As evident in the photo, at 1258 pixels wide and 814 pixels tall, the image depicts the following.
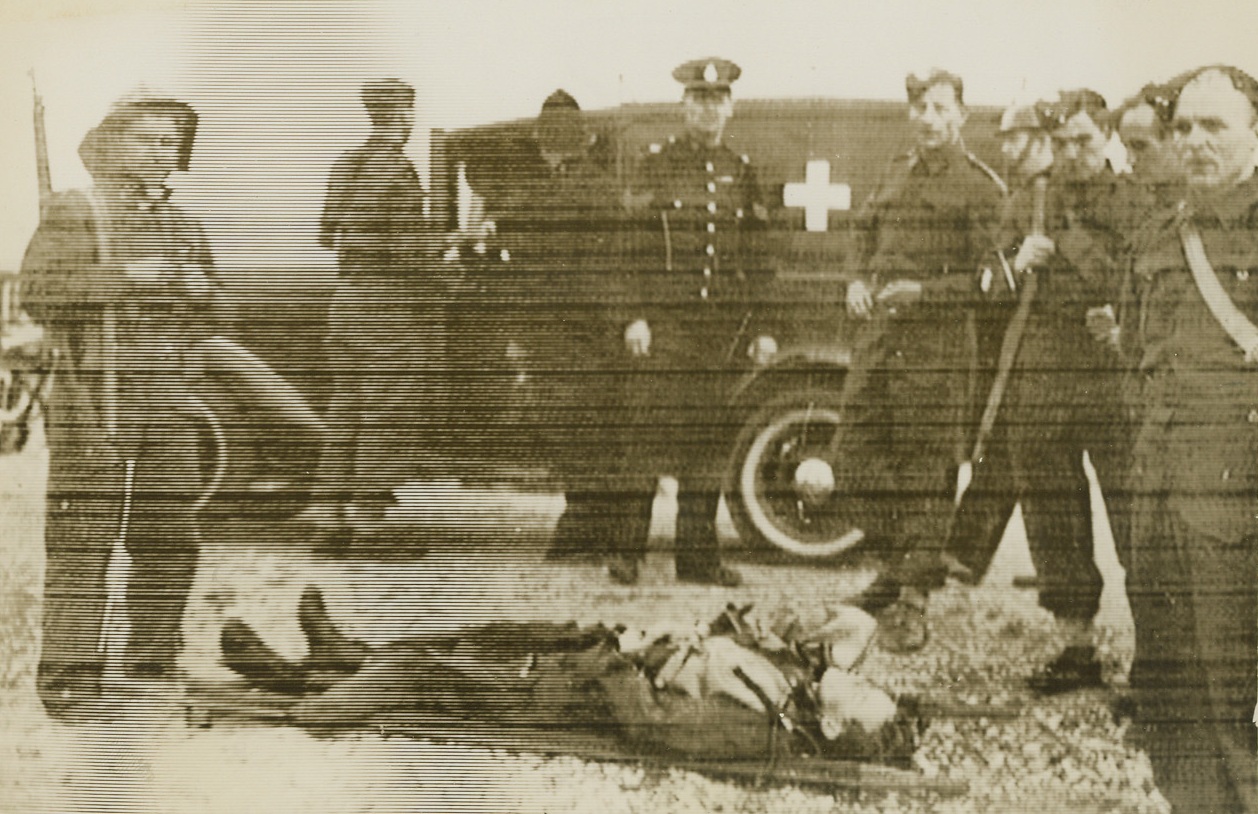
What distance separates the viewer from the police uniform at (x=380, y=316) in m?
1.64

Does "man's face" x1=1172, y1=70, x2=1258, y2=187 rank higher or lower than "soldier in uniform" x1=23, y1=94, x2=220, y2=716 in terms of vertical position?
higher

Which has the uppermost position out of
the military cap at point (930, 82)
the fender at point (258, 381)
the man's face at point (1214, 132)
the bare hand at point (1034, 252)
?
the military cap at point (930, 82)

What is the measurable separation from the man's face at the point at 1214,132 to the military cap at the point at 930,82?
36 cm

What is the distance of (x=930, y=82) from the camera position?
161 centimetres

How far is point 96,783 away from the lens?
5.39 ft

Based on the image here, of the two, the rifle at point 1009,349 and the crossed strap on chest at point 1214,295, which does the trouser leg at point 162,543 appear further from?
the crossed strap on chest at point 1214,295

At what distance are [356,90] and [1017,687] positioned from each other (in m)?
1.47

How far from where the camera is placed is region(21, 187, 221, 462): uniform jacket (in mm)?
1665

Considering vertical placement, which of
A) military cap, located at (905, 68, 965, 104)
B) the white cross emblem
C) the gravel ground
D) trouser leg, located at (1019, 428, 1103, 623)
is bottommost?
the gravel ground

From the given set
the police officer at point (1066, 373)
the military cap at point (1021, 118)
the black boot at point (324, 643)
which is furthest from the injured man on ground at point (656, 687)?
the military cap at point (1021, 118)

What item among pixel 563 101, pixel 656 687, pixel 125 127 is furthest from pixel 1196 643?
pixel 125 127

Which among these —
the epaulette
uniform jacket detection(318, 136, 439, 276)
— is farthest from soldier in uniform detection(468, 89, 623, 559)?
the epaulette

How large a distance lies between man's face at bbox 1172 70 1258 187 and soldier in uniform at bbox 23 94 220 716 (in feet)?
5.34

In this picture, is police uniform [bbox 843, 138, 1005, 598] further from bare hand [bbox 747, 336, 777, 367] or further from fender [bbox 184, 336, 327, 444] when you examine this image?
fender [bbox 184, 336, 327, 444]
